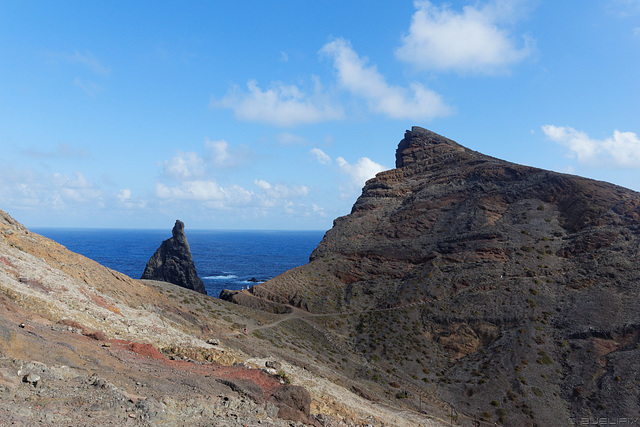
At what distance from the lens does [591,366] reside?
124 ft

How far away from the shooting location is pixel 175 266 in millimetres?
78812

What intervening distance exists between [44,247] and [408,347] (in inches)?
1486

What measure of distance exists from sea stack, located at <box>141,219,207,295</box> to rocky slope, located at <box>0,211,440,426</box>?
44.2 m

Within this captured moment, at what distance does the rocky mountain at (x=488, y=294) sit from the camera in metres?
36.6

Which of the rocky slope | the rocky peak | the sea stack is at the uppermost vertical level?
the rocky peak

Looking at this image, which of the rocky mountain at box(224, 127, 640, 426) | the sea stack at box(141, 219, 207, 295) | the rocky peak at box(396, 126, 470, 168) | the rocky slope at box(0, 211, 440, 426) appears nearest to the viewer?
the rocky slope at box(0, 211, 440, 426)

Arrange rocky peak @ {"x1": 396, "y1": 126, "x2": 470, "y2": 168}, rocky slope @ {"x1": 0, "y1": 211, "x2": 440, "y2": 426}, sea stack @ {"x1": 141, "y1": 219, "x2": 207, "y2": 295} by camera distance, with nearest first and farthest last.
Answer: rocky slope @ {"x1": 0, "y1": 211, "x2": 440, "y2": 426} < sea stack @ {"x1": 141, "y1": 219, "x2": 207, "y2": 295} < rocky peak @ {"x1": 396, "y1": 126, "x2": 470, "y2": 168}

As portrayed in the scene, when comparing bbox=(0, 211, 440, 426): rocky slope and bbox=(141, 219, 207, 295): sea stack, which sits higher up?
bbox=(0, 211, 440, 426): rocky slope

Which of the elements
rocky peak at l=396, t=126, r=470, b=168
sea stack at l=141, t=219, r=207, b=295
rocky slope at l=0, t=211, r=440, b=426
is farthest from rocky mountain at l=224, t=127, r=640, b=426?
sea stack at l=141, t=219, r=207, b=295

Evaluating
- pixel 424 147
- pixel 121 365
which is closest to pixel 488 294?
pixel 121 365

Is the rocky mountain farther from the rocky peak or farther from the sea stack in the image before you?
the sea stack

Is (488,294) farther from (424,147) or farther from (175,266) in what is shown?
(175,266)

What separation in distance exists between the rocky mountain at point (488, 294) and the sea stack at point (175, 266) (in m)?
25.9

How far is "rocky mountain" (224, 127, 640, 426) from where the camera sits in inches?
1442
